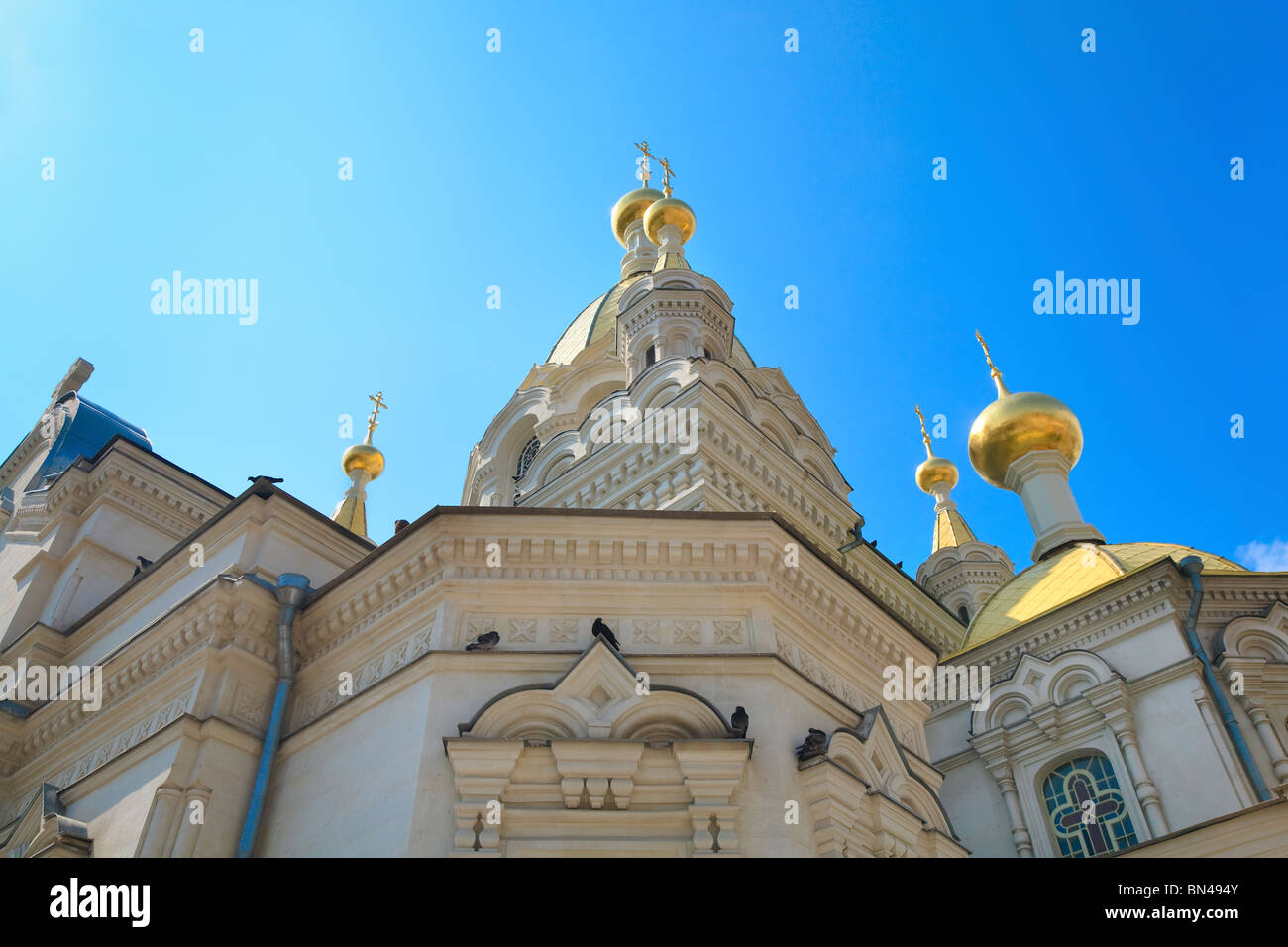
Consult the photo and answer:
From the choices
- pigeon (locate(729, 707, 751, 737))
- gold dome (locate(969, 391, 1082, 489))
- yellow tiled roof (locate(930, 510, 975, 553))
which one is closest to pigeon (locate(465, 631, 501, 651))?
pigeon (locate(729, 707, 751, 737))

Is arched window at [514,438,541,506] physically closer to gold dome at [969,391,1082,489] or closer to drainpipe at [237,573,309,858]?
gold dome at [969,391,1082,489]

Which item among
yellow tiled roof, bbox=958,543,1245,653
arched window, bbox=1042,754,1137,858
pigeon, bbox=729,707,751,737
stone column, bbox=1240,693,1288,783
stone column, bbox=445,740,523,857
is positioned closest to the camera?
stone column, bbox=445,740,523,857

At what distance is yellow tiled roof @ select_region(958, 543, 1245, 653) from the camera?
1481 centimetres

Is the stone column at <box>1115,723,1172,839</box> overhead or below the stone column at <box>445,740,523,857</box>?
overhead

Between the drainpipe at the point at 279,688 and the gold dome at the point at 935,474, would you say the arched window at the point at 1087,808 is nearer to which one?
the drainpipe at the point at 279,688

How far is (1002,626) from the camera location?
15367 millimetres

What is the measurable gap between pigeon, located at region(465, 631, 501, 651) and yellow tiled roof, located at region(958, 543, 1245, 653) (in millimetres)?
10037

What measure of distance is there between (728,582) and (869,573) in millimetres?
9257

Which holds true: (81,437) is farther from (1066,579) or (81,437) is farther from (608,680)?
(1066,579)

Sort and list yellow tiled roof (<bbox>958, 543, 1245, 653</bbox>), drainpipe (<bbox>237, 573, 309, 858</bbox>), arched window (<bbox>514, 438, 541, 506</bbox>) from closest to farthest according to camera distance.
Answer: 1. drainpipe (<bbox>237, 573, 309, 858</bbox>)
2. yellow tiled roof (<bbox>958, 543, 1245, 653</bbox>)
3. arched window (<bbox>514, 438, 541, 506</bbox>)

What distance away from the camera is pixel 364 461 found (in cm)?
2483

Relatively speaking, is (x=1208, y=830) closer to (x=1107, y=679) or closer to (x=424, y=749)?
(x=1107, y=679)

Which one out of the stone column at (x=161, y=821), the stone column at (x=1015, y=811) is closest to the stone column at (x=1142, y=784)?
the stone column at (x=1015, y=811)

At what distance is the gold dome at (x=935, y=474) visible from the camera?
2738 cm
